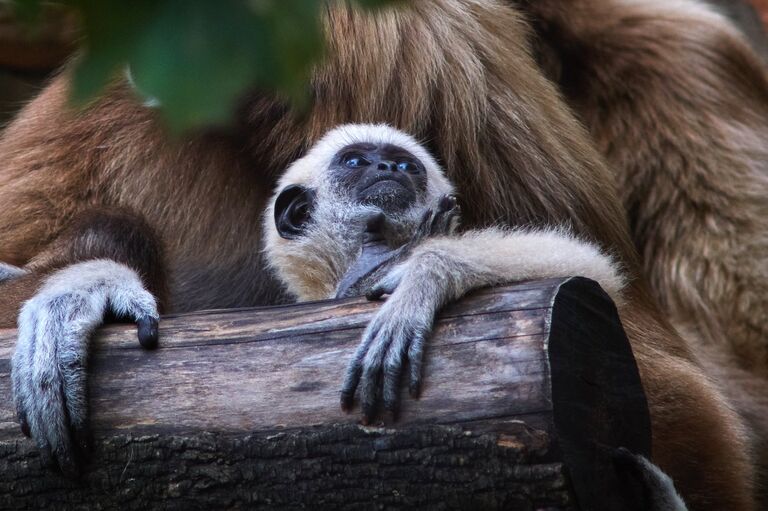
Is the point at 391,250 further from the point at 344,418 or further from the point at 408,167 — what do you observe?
the point at 344,418

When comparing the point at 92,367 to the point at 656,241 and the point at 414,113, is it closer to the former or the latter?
the point at 414,113

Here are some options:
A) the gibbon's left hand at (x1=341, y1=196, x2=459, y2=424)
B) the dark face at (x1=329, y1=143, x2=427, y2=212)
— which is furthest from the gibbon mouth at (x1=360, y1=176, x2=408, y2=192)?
the gibbon's left hand at (x1=341, y1=196, x2=459, y2=424)

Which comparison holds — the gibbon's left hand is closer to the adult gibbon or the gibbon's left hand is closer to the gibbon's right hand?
the adult gibbon

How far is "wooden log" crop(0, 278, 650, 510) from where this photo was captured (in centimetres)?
234

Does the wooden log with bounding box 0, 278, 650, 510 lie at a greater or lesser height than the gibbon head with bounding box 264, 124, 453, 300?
lesser

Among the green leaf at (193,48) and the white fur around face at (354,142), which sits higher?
the white fur around face at (354,142)

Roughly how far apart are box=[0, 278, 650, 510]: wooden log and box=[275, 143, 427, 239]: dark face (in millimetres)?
655

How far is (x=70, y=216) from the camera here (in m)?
A: 3.98

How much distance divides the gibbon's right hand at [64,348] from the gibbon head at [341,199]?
0.60 meters

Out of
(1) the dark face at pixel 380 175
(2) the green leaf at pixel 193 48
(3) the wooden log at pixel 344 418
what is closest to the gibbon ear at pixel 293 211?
(1) the dark face at pixel 380 175

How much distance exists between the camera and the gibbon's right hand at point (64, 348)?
265 cm

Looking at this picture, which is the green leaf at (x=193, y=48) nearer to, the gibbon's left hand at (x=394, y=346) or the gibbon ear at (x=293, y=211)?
the gibbon's left hand at (x=394, y=346)

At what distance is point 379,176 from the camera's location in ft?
10.8

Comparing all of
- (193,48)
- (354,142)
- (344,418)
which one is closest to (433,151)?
(354,142)
